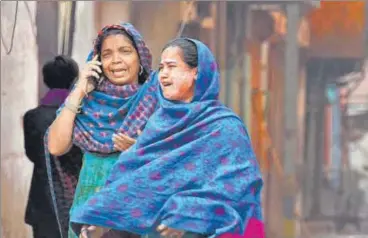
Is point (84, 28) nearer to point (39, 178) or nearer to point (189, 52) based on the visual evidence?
point (39, 178)

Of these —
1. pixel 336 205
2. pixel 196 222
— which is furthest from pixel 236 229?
pixel 336 205

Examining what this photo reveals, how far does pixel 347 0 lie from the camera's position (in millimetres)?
3115

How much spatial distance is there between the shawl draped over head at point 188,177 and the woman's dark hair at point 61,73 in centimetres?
58

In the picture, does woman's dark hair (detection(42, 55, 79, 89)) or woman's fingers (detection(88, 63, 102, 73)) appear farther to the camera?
woman's dark hair (detection(42, 55, 79, 89))

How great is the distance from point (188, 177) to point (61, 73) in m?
0.74

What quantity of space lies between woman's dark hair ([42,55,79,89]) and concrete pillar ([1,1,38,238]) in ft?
1.35

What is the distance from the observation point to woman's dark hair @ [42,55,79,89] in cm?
237

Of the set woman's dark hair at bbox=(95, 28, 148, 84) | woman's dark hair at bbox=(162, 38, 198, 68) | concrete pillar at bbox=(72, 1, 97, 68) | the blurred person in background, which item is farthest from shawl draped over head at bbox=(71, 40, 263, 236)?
concrete pillar at bbox=(72, 1, 97, 68)

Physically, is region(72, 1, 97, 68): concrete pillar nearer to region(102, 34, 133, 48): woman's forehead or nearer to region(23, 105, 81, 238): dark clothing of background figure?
region(23, 105, 81, 238): dark clothing of background figure

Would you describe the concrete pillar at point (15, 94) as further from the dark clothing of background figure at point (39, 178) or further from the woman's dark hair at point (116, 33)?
the woman's dark hair at point (116, 33)

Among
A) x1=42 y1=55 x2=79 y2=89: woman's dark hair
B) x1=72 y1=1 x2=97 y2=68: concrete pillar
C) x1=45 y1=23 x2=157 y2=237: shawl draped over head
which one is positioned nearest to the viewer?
x1=45 y1=23 x2=157 y2=237: shawl draped over head

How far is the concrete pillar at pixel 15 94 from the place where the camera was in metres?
2.87

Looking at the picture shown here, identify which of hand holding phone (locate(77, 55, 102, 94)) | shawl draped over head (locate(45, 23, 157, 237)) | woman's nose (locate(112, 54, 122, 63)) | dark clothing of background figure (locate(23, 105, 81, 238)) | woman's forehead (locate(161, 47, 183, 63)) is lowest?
dark clothing of background figure (locate(23, 105, 81, 238))

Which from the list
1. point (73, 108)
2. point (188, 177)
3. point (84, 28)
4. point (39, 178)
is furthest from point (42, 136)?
point (188, 177)
